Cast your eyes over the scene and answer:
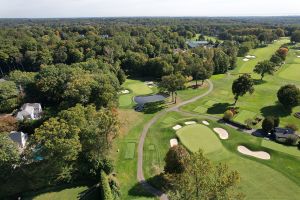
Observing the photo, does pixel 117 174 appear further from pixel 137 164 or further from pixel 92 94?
pixel 92 94

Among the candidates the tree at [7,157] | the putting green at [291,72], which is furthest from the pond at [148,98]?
the putting green at [291,72]

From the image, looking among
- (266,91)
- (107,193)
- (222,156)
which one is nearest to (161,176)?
(107,193)

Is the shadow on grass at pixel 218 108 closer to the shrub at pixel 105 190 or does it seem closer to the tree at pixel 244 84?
the tree at pixel 244 84

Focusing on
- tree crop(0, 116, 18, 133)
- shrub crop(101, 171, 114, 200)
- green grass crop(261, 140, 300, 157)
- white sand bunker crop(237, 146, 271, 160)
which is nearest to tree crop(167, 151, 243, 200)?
shrub crop(101, 171, 114, 200)

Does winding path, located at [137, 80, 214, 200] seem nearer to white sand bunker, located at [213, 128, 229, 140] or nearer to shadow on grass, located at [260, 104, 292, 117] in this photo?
white sand bunker, located at [213, 128, 229, 140]

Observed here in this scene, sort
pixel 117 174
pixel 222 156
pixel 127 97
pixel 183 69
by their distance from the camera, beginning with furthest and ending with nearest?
pixel 183 69
pixel 127 97
pixel 222 156
pixel 117 174
